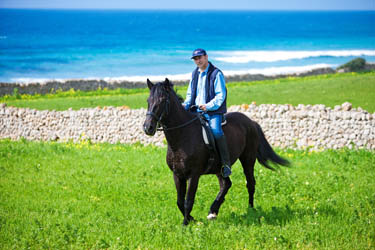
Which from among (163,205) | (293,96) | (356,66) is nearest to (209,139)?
(163,205)

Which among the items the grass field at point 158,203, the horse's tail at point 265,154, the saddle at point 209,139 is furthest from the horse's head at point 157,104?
the horse's tail at point 265,154

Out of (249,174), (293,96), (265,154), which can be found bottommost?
(249,174)

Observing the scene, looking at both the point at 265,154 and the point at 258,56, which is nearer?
the point at 265,154

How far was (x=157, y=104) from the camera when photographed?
632 cm

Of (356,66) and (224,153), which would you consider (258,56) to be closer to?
(356,66)

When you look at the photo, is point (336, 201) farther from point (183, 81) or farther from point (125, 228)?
point (183, 81)

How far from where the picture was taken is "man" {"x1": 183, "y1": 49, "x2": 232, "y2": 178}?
7.16 metres

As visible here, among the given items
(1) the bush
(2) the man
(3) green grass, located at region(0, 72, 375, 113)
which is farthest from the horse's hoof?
(1) the bush

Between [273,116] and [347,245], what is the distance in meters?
10.7

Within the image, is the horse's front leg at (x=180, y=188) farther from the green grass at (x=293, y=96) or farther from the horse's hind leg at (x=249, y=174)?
the green grass at (x=293, y=96)

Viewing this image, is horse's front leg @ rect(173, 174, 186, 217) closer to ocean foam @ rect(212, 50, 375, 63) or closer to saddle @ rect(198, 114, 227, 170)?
saddle @ rect(198, 114, 227, 170)

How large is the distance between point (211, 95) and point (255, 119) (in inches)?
391

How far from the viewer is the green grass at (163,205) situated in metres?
6.64

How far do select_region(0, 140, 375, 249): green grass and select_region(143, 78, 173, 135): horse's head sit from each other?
2.00 m
